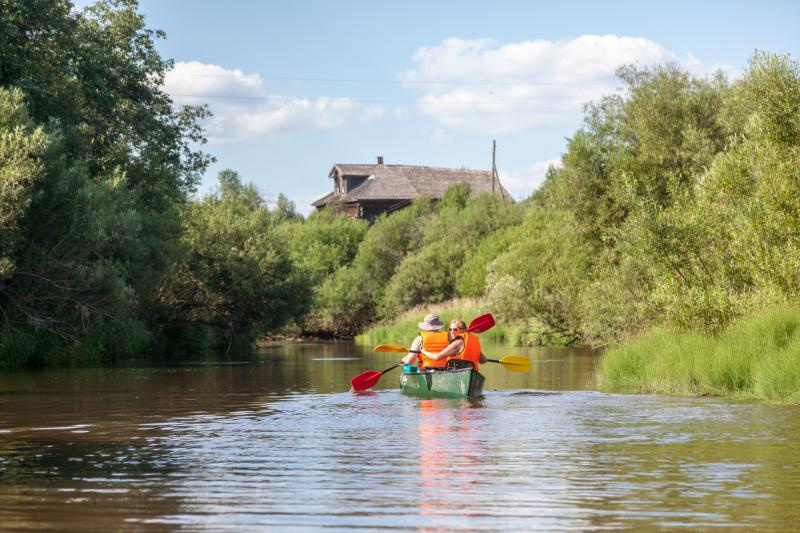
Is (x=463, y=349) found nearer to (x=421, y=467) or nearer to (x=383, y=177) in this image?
(x=421, y=467)

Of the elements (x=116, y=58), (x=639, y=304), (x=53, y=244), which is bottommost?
(x=639, y=304)

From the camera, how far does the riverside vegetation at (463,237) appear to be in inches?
859

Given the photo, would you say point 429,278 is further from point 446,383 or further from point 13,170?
point 446,383

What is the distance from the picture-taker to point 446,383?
21156 mm

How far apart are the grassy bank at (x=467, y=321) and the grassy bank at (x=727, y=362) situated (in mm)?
25723

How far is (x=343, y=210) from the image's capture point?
91.1 metres

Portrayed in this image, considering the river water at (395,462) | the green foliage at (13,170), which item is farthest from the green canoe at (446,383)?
the green foliage at (13,170)

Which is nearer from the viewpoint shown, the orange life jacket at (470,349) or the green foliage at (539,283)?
the orange life jacket at (470,349)

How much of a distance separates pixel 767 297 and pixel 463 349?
18.9ft

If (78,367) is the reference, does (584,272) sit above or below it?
above

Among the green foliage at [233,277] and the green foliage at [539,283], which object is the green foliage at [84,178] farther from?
the green foliage at [539,283]

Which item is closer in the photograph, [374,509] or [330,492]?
[374,509]

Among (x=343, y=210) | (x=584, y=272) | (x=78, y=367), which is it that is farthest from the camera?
(x=343, y=210)

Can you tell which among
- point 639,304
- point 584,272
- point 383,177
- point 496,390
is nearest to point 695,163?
point 584,272
